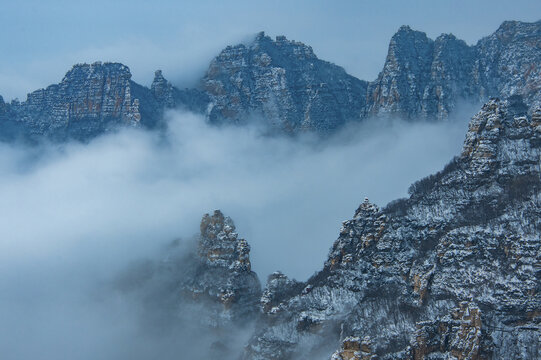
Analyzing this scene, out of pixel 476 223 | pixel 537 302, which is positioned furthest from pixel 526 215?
pixel 537 302

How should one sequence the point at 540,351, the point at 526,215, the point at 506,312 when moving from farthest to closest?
the point at 526,215 < the point at 506,312 < the point at 540,351

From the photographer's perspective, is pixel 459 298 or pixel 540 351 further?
pixel 459 298

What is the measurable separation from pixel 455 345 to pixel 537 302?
2480cm

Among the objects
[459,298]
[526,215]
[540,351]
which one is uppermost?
[526,215]

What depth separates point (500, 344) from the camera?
543ft

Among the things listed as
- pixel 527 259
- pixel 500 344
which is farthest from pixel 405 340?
pixel 527 259

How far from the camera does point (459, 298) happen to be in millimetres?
181625

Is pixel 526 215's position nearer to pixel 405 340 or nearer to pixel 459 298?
pixel 459 298

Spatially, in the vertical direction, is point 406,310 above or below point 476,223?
below

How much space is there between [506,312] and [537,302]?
785 centimetres

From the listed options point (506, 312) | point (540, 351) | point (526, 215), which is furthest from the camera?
point (526, 215)

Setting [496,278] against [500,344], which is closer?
[500,344]

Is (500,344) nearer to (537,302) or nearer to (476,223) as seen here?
(537,302)

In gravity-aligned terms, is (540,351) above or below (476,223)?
below
